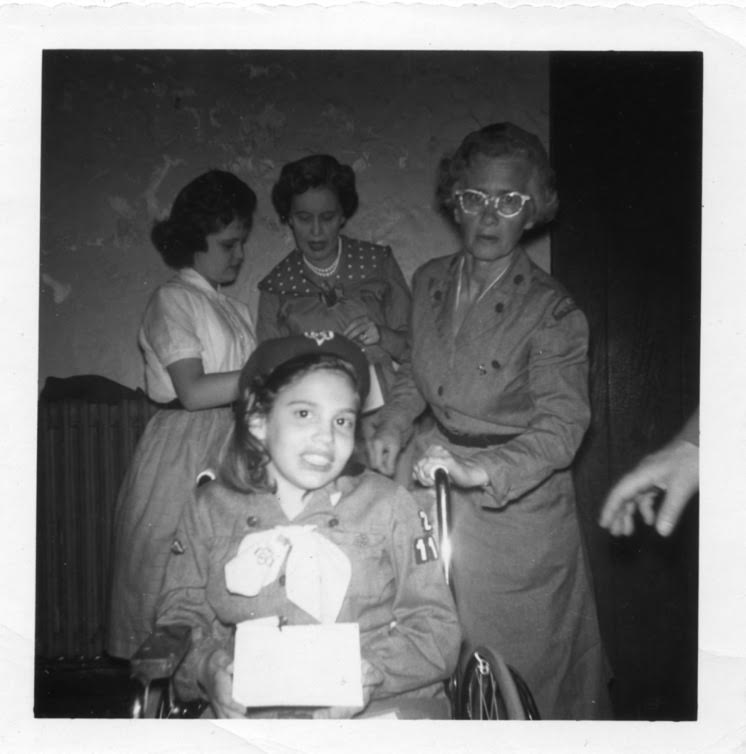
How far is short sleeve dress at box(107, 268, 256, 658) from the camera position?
2.80m

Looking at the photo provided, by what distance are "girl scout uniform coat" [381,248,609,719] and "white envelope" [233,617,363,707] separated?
0.36m

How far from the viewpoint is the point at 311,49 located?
2.88 m

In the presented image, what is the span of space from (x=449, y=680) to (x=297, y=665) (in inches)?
16.1

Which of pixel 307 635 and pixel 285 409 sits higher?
pixel 285 409

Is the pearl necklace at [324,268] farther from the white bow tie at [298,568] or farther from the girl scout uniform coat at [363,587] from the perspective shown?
the white bow tie at [298,568]

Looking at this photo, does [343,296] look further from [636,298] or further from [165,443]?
[636,298]

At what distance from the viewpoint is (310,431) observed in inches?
106

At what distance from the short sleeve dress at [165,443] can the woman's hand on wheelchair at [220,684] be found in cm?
22

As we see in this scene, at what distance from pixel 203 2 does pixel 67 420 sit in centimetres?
124

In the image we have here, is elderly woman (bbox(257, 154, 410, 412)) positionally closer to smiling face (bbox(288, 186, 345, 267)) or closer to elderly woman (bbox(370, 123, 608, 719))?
smiling face (bbox(288, 186, 345, 267))

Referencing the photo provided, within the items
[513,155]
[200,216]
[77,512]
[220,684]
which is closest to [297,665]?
[220,684]

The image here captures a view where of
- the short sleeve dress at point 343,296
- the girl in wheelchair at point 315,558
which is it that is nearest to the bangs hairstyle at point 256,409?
the girl in wheelchair at point 315,558

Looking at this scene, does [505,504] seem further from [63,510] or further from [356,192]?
[63,510]

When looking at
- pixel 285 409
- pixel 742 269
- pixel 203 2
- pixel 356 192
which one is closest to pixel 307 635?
pixel 285 409
